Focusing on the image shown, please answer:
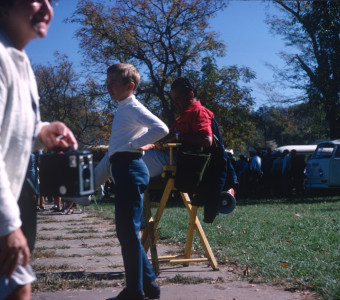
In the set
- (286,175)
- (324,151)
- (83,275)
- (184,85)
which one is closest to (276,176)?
(286,175)

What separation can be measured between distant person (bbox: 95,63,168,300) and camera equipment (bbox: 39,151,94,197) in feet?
5.11

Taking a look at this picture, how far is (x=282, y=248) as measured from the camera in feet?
20.5

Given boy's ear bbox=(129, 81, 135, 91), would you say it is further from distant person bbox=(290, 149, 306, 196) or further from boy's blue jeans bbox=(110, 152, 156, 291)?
distant person bbox=(290, 149, 306, 196)

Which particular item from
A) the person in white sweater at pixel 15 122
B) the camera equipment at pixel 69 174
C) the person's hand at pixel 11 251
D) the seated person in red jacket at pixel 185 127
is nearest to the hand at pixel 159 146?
the seated person in red jacket at pixel 185 127

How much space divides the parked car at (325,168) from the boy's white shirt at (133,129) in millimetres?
17416

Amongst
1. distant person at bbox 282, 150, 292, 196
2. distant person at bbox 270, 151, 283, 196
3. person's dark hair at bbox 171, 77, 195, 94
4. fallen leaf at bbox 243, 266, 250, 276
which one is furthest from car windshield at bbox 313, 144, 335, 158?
person's dark hair at bbox 171, 77, 195, 94

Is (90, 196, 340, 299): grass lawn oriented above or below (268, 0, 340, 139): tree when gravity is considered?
below

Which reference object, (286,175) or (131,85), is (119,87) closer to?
(131,85)

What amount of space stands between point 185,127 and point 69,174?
8.92 feet

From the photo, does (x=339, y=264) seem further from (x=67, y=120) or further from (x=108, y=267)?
(x=67, y=120)

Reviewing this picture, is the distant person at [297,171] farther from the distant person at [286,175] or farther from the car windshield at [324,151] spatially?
the car windshield at [324,151]

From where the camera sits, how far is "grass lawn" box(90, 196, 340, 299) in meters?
4.43

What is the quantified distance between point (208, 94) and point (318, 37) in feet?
21.6

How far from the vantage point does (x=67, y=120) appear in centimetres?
3694
